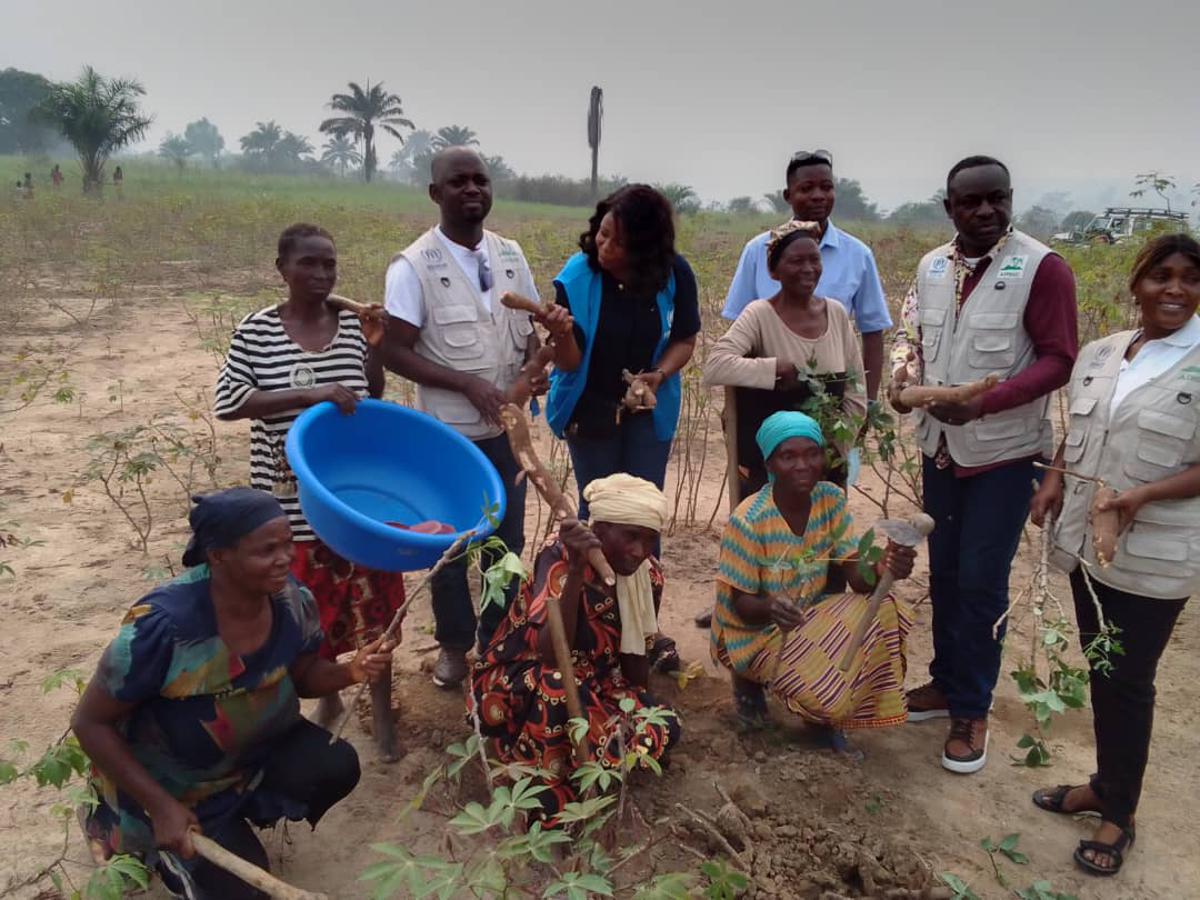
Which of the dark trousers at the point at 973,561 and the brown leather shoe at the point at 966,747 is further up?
the dark trousers at the point at 973,561

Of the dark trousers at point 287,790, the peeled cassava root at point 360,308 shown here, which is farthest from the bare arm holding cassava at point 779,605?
the peeled cassava root at point 360,308

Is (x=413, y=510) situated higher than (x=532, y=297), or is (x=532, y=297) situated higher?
(x=532, y=297)

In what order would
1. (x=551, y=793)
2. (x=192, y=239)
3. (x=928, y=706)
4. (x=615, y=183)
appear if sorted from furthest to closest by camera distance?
1. (x=615, y=183)
2. (x=192, y=239)
3. (x=928, y=706)
4. (x=551, y=793)

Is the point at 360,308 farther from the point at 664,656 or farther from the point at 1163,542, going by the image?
the point at 1163,542

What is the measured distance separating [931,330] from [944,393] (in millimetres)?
302

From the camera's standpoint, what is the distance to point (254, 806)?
1.94 m

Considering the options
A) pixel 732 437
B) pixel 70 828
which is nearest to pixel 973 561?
pixel 732 437

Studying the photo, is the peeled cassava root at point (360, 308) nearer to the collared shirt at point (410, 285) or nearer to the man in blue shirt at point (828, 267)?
the collared shirt at point (410, 285)

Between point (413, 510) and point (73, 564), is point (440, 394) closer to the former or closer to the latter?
point (413, 510)

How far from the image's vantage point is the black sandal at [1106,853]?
83.3 inches

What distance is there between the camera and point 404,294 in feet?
7.87

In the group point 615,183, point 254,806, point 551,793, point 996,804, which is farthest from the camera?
point 615,183

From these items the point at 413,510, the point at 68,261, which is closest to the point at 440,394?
the point at 413,510

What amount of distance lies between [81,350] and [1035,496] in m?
7.45
